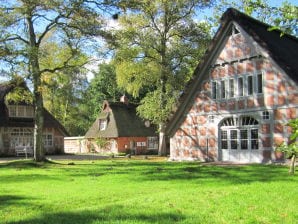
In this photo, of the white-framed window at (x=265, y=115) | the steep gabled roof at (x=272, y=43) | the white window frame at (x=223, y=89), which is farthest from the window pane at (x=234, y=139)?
the steep gabled roof at (x=272, y=43)

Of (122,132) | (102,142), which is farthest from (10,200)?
(102,142)

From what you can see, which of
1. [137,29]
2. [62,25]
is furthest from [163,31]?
[62,25]

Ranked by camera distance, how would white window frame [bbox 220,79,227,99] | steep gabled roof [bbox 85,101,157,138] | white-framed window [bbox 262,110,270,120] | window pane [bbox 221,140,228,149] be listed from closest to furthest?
white-framed window [bbox 262,110,270,120] → window pane [bbox 221,140,228,149] → white window frame [bbox 220,79,227,99] → steep gabled roof [bbox 85,101,157,138]

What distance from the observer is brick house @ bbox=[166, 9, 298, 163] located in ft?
69.9

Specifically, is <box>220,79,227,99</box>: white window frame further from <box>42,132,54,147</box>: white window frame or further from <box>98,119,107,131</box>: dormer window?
<box>98,119,107,131</box>: dormer window

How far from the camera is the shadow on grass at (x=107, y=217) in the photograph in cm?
731

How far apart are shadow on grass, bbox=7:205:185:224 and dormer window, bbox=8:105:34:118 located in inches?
1356

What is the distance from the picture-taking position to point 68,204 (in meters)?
9.75

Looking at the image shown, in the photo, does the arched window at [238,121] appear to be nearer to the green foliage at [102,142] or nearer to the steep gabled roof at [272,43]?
the steep gabled roof at [272,43]

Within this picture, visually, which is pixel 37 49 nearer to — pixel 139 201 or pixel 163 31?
pixel 163 31

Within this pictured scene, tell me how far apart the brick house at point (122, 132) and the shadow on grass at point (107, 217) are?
36.1m

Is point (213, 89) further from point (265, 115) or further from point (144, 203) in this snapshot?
point (144, 203)

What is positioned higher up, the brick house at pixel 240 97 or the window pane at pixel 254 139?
the brick house at pixel 240 97

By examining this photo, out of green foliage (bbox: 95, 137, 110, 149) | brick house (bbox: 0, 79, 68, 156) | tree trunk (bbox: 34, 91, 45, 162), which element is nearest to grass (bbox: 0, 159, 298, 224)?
tree trunk (bbox: 34, 91, 45, 162)
